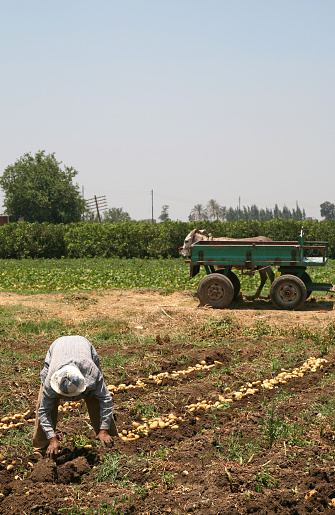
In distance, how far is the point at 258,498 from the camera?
424cm

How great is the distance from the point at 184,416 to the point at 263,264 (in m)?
6.96

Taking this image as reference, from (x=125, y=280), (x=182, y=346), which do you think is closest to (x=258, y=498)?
(x=182, y=346)

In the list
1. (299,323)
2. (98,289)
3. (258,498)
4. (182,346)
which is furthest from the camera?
(98,289)

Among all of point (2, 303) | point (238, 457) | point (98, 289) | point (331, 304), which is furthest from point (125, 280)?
point (238, 457)

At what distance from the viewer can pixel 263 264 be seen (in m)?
12.5

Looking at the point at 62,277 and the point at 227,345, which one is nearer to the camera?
the point at 227,345

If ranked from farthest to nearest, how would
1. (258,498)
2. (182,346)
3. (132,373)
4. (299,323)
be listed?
(299,323) < (182,346) < (132,373) < (258,498)

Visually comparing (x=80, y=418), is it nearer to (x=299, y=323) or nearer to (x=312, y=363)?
(x=312, y=363)

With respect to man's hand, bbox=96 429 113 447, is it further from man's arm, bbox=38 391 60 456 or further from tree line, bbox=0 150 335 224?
tree line, bbox=0 150 335 224

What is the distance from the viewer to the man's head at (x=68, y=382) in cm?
433

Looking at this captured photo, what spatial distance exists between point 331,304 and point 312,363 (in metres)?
5.65

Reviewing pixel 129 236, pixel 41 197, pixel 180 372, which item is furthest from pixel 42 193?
pixel 180 372

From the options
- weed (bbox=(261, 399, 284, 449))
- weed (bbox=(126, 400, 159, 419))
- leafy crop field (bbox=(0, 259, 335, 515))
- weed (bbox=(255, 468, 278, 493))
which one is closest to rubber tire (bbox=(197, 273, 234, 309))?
leafy crop field (bbox=(0, 259, 335, 515))

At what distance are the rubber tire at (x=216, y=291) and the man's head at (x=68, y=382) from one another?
8381mm
